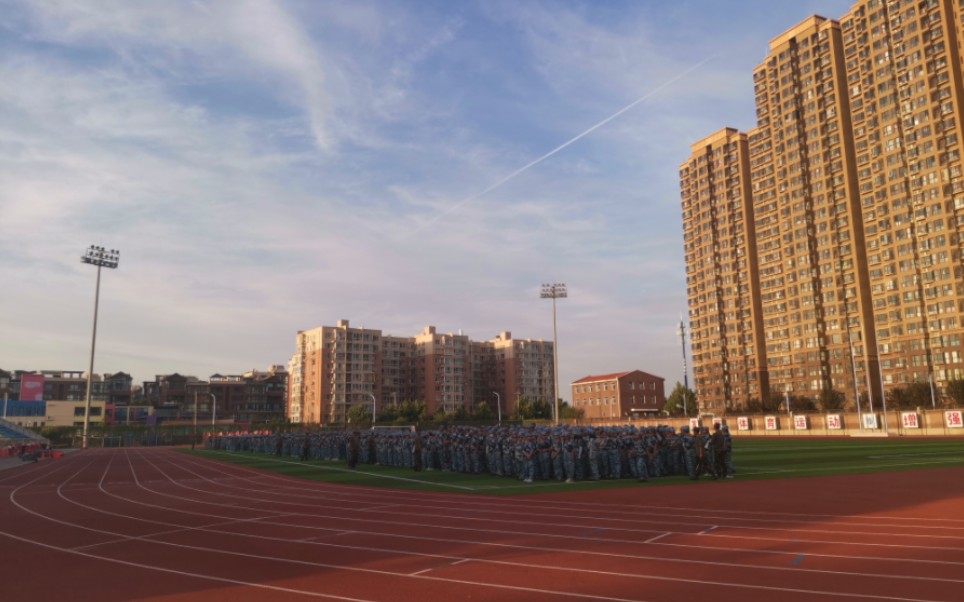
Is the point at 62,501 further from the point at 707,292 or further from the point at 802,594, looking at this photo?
the point at 707,292

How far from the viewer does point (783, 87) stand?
99.6 metres

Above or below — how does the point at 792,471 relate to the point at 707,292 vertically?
below

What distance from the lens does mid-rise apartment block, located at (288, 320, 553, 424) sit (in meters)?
125

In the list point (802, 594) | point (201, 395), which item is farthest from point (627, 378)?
point (802, 594)

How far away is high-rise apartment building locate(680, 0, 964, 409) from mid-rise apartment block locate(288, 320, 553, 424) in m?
39.3

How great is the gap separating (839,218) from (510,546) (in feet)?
316

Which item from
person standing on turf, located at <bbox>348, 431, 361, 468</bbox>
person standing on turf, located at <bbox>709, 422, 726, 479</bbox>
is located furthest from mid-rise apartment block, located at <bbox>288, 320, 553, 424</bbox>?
→ person standing on turf, located at <bbox>709, 422, 726, 479</bbox>

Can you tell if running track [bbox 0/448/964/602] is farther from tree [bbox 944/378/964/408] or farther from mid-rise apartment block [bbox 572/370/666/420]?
mid-rise apartment block [bbox 572/370/666/420]

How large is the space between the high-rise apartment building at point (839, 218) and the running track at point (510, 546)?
61658 millimetres

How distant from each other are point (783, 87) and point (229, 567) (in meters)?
108

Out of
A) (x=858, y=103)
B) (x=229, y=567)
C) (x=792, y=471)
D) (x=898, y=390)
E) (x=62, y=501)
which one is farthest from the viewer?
(x=858, y=103)

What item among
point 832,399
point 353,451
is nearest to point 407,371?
point 832,399

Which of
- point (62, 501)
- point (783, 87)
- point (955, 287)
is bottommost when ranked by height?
point (62, 501)

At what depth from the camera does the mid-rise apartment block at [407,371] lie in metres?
125
